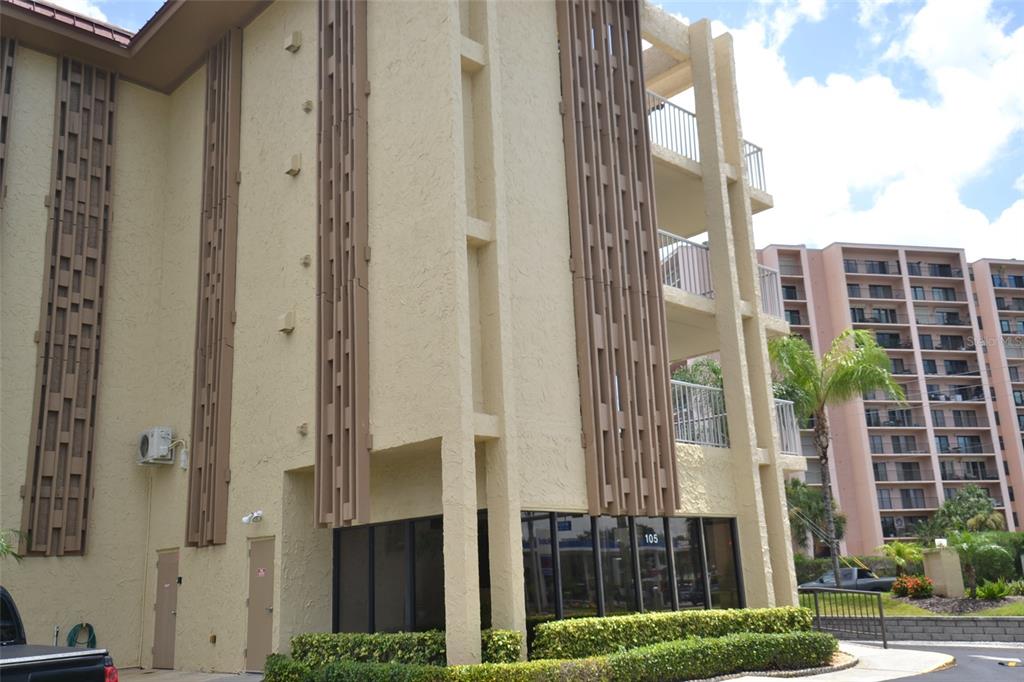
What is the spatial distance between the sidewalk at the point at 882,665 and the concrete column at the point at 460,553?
451cm

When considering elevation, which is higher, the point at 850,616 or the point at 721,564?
the point at 721,564

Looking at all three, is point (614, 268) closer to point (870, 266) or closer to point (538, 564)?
point (538, 564)

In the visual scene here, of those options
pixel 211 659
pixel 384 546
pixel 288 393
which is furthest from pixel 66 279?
pixel 384 546

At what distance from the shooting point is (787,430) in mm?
20797

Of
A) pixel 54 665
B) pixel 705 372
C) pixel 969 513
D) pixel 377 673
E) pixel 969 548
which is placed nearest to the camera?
pixel 54 665

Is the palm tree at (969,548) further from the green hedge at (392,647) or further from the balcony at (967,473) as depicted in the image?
the balcony at (967,473)

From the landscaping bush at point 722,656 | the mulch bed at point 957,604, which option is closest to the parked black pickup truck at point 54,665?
the landscaping bush at point 722,656

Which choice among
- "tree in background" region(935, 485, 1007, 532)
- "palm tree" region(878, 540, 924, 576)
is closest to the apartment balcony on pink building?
"palm tree" region(878, 540, 924, 576)

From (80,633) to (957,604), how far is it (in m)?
21.4

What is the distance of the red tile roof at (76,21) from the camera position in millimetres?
20375

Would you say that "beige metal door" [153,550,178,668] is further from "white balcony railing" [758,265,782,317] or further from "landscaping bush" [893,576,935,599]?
"landscaping bush" [893,576,935,599]

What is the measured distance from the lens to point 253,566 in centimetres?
1711

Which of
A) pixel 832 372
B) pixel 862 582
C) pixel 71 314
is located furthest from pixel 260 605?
pixel 862 582

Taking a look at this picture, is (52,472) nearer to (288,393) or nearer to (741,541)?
(288,393)
